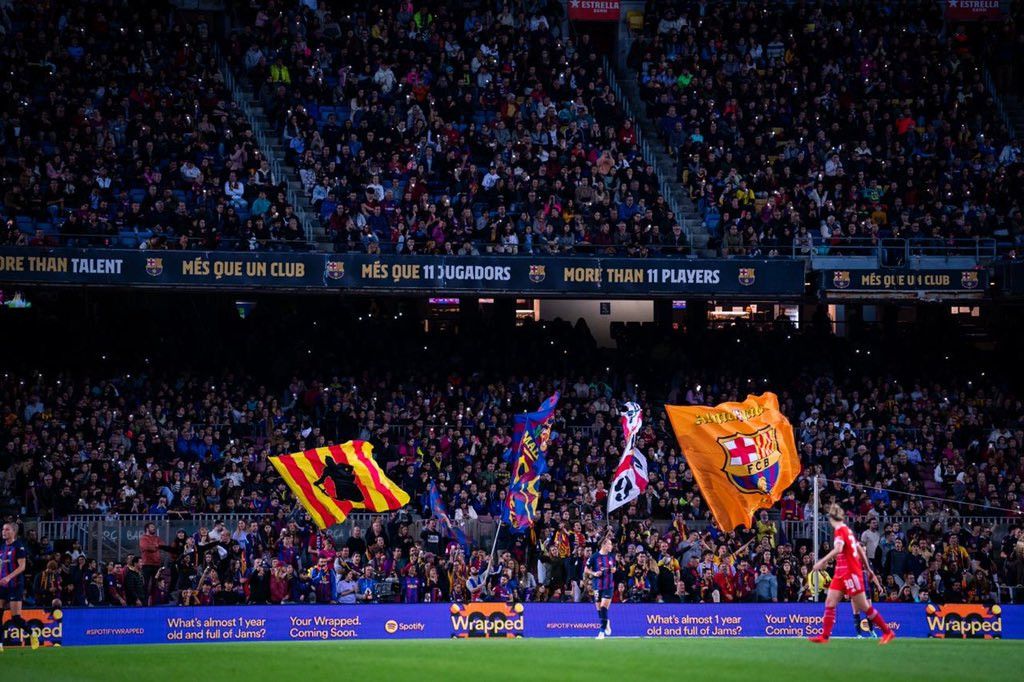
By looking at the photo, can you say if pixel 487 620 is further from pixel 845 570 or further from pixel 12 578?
pixel 845 570

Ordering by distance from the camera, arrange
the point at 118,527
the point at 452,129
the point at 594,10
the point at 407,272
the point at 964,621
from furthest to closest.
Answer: the point at 594,10 < the point at 452,129 < the point at 407,272 < the point at 118,527 < the point at 964,621

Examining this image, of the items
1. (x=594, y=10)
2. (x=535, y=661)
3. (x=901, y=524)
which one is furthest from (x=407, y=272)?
(x=535, y=661)

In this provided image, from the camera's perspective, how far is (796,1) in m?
45.2

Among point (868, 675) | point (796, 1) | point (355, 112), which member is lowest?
Result: point (868, 675)

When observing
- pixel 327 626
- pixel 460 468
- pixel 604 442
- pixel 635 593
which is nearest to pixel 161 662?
pixel 327 626

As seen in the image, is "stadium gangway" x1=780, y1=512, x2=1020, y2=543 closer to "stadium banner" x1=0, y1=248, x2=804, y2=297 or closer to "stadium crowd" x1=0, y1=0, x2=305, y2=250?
"stadium banner" x1=0, y1=248, x2=804, y2=297

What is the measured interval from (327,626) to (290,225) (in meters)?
11.6

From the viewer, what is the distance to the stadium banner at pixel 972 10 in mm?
46281

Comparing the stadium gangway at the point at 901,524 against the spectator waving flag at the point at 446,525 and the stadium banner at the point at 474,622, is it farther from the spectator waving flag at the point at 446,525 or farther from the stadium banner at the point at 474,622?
the spectator waving flag at the point at 446,525

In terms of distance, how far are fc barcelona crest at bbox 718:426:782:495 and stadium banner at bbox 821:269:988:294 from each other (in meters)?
9.21

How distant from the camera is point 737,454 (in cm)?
2755

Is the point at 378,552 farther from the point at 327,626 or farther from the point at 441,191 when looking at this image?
the point at 441,191

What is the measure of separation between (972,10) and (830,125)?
9155mm

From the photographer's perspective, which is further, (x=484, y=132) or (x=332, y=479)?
(x=484, y=132)
